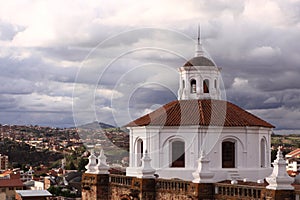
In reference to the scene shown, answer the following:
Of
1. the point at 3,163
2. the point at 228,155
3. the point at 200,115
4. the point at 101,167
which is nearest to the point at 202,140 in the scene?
the point at 200,115

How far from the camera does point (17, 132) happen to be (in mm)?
172125

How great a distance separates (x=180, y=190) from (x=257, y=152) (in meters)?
6.20

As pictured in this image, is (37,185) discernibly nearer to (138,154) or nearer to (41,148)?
(41,148)

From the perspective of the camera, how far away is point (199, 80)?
31875mm

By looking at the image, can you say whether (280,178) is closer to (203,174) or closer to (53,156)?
(203,174)

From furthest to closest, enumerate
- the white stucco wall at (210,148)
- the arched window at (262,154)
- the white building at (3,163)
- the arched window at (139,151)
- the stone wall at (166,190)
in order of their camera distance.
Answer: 1. the white building at (3,163)
2. the arched window at (139,151)
3. the arched window at (262,154)
4. the white stucco wall at (210,148)
5. the stone wall at (166,190)

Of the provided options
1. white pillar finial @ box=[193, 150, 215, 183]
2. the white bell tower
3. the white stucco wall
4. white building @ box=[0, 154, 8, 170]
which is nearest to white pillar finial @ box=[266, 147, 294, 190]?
white pillar finial @ box=[193, 150, 215, 183]

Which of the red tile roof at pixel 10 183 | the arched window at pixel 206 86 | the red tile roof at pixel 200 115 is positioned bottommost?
the red tile roof at pixel 10 183

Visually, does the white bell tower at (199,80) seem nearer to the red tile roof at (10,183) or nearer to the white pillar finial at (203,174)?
the white pillar finial at (203,174)

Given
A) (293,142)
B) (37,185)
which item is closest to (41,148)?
(37,185)

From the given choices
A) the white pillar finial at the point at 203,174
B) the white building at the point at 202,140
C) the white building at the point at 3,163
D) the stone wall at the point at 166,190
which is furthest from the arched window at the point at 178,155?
the white building at the point at 3,163

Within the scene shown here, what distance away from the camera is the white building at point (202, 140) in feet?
95.8

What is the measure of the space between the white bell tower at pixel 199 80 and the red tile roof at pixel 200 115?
1.58 ft

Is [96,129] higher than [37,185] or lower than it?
higher
